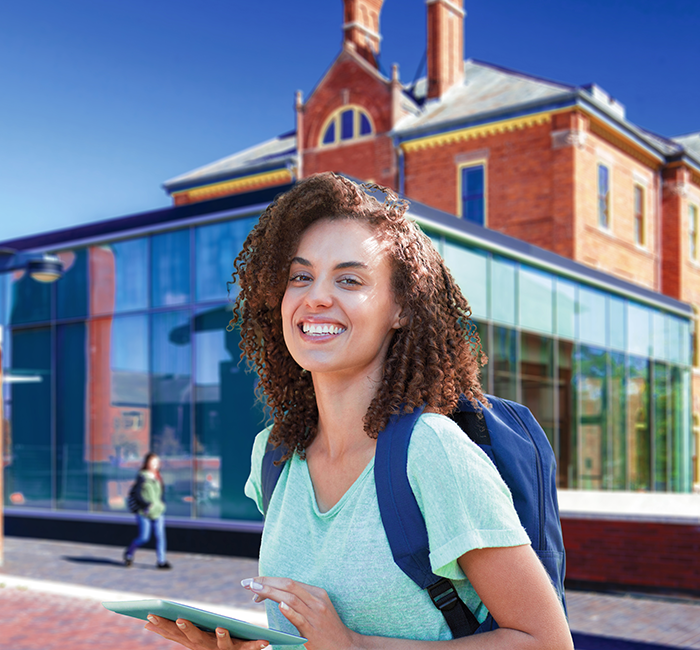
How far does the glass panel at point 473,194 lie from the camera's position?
993 inches

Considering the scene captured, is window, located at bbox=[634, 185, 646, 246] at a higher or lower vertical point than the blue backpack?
higher

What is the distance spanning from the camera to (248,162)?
3080cm

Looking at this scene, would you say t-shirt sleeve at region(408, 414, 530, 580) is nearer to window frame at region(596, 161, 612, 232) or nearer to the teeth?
the teeth

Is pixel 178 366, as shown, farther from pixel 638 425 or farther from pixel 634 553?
pixel 638 425

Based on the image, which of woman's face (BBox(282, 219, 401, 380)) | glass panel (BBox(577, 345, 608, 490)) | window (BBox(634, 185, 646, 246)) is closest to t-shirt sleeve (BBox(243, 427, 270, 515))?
woman's face (BBox(282, 219, 401, 380))

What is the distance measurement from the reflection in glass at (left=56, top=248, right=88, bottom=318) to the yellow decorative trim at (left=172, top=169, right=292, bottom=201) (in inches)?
530

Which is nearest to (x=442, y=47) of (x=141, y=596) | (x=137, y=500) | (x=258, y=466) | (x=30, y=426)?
(x=30, y=426)

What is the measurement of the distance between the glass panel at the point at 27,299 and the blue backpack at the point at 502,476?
54.5 ft

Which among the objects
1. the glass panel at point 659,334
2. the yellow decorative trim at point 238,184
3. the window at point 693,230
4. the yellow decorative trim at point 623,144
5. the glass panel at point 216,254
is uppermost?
the yellow decorative trim at point 623,144

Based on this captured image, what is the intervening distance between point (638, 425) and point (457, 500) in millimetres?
22760

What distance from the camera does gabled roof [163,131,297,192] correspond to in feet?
96.9

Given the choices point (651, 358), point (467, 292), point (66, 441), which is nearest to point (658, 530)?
point (467, 292)

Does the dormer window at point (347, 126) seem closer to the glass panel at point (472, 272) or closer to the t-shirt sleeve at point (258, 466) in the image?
the glass panel at point (472, 272)

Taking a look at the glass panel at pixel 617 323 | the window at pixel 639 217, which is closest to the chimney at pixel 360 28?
the window at pixel 639 217
